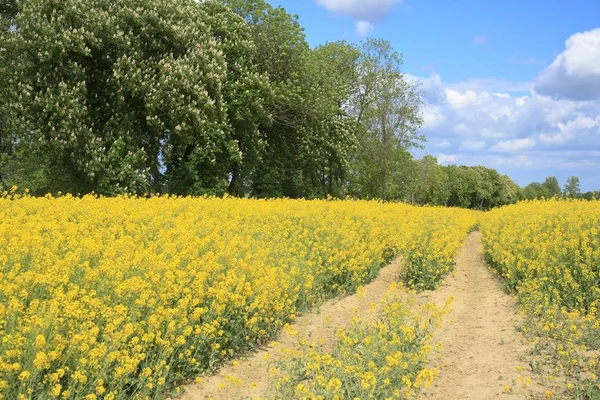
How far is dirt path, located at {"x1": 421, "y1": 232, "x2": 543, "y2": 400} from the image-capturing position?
6570mm

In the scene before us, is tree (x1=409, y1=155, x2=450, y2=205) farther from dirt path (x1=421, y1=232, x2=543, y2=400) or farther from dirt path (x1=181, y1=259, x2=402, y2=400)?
dirt path (x1=181, y1=259, x2=402, y2=400)

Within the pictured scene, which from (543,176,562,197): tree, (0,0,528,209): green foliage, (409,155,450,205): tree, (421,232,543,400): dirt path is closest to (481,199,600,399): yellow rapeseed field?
(421,232,543,400): dirt path

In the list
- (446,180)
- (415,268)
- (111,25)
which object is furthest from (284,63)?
(446,180)

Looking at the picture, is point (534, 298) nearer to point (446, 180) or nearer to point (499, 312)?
point (499, 312)

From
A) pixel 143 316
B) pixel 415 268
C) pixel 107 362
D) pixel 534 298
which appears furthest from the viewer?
pixel 415 268

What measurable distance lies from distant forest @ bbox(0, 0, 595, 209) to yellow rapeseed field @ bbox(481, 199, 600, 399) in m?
15.3

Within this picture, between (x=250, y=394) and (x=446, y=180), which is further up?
(x=446, y=180)

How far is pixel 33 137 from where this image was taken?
21.0 m

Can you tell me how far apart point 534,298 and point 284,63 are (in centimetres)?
2599

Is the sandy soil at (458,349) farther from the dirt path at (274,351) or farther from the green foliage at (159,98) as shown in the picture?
the green foliage at (159,98)

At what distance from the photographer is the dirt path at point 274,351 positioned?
6.00 m

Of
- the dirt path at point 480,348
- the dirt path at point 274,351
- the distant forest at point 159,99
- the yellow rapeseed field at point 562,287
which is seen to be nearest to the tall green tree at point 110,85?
the distant forest at point 159,99

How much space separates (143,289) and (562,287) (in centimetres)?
884

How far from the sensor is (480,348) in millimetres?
8320
